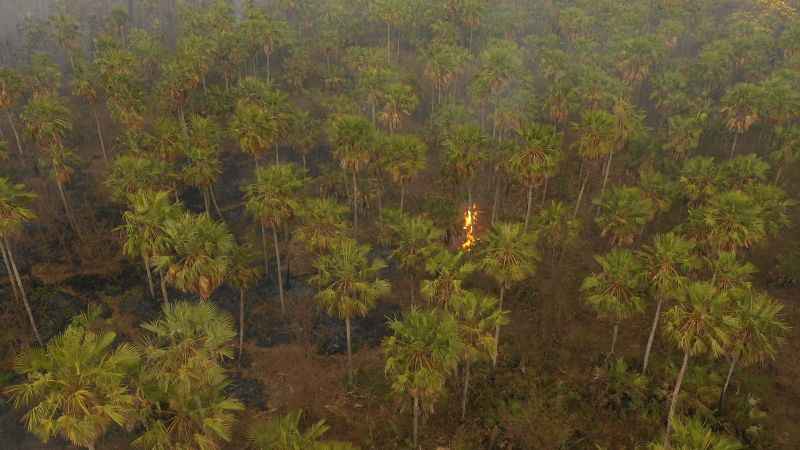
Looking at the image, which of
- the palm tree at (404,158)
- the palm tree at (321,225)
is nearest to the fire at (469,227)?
the palm tree at (404,158)

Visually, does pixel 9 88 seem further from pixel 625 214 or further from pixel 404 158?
pixel 625 214

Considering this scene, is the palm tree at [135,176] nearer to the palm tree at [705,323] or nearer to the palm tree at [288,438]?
the palm tree at [288,438]

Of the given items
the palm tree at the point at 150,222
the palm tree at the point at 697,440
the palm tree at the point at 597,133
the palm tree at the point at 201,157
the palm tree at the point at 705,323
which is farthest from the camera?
the palm tree at the point at 201,157

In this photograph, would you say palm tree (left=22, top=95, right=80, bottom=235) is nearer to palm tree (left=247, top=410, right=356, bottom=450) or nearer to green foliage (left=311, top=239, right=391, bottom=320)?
green foliage (left=311, top=239, right=391, bottom=320)

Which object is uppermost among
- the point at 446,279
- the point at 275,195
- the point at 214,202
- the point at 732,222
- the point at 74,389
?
the point at 732,222

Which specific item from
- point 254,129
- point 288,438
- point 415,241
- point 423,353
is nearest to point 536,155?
point 415,241

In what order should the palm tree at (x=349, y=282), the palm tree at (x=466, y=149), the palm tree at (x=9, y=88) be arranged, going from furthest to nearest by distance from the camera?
the palm tree at (x=9, y=88) < the palm tree at (x=466, y=149) < the palm tree at (x=349, y=282)

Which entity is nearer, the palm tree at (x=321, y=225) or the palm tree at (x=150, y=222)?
the palm tree at (x=150, y=222)

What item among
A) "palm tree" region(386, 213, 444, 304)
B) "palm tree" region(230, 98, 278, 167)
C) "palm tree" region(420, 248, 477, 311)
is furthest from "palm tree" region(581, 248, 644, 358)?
"palm tree" region(230, 98, 278, 167)
